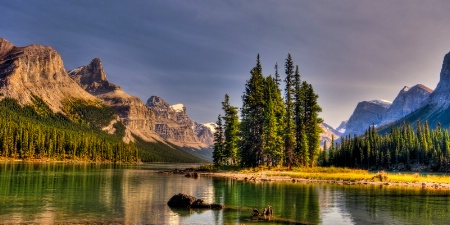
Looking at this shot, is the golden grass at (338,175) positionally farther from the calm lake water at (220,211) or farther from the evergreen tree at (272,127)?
the calm lake water at (220,211)

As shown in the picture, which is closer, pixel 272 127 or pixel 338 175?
pixel 338 175

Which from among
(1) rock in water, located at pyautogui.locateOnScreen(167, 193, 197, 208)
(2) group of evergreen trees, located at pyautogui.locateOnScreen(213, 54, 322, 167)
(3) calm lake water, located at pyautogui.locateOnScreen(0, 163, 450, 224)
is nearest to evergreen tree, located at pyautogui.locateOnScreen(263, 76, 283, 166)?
(2) group of evergreen trees, located at pyautogui.locateOnScreen(213, 54, 322, 167)

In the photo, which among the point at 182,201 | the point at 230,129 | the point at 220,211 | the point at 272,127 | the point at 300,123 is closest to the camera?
the point at 220,211

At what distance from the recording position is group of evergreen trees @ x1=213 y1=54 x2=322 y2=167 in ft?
309

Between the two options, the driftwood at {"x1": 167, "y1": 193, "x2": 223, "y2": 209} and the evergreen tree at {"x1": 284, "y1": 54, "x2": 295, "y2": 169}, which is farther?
the evergreen tree at {"x1": 284, "y1": 54, "x2": 295, "y2": 169}

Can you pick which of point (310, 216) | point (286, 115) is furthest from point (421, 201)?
point (286, 115)

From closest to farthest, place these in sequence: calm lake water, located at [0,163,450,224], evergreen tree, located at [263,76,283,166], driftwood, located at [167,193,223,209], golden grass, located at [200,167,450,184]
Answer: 1. calm lake water, located at [0,163,450,224]
2. driftwood, located at [167,193,223,209]
3. golden grass, located at [200,167,450,184]
4. evergreen tree, located at [263,76,283,166]

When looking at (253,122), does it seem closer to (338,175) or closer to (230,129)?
(230,129)

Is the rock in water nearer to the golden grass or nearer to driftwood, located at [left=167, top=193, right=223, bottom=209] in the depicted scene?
driftwood, located at [left=167, top=193, right=223, bottom=209]

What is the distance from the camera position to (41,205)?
33.4m

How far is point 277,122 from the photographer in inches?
3907

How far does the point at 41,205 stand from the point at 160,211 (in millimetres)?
10639

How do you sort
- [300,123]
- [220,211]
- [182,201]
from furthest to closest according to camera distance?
[300,123] → [182,201] → [220,211]

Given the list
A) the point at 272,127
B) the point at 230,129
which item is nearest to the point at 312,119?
the point at 272,127
